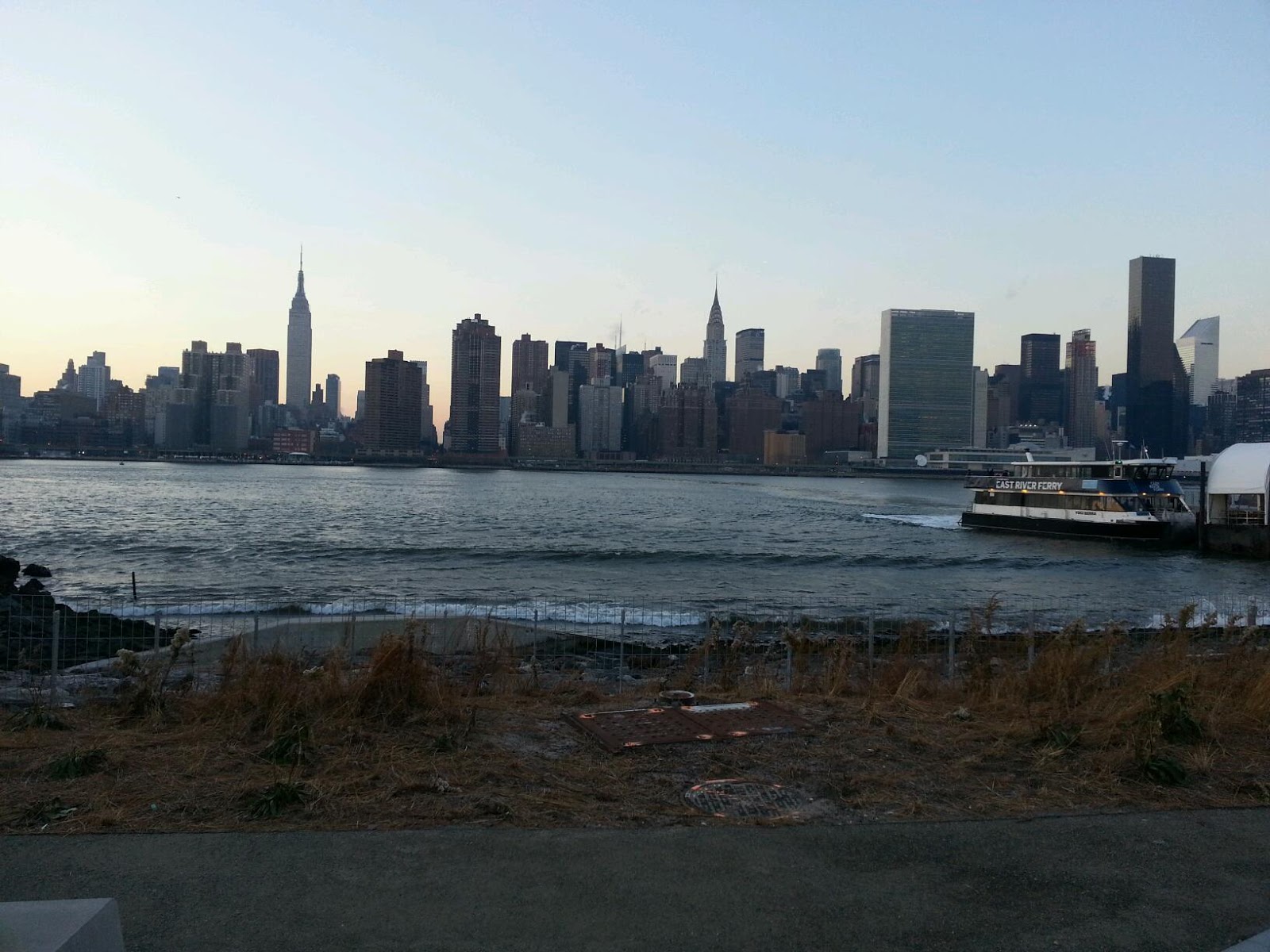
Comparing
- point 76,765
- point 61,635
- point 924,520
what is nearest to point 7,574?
point 61,635

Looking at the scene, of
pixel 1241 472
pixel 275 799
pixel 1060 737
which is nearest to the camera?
pixel 275 799

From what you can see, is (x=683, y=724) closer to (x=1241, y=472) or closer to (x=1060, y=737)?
(x=1060, y=737)

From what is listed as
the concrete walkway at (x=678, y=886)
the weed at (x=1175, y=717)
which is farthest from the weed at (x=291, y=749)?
the weed at (x=1175, y=717)

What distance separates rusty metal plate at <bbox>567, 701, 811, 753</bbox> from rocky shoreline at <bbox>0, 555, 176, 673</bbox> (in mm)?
8051

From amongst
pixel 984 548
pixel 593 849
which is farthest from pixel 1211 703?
pixel 984 548

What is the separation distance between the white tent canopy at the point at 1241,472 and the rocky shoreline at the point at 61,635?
5158cm

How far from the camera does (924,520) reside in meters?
82.9

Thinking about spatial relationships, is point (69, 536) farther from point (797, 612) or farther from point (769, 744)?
point (769, 744)

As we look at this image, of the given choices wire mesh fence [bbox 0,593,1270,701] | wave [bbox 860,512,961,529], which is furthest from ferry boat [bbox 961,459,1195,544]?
wire mesh fence [bbox 0,593,1270,701]

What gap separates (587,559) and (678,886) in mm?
41175

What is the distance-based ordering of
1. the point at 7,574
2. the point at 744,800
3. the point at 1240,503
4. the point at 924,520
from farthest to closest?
the point at 924,520 → the point at 1240,503 → the point at 7,574 → the point at 744,800

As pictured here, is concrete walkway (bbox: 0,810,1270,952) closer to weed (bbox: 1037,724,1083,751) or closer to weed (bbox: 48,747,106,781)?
weed (bbox: 48,747,106,781)

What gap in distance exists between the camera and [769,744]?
23.4ft

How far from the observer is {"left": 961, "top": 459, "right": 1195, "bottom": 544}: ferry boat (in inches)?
2251
